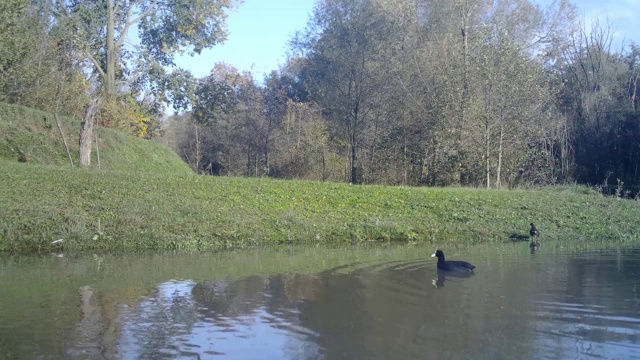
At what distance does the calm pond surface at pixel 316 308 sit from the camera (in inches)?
330

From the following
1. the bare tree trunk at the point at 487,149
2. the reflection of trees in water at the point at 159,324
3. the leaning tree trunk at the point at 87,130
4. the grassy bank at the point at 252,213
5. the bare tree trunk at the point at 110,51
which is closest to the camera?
the reflection of trees in water at the point at 159,324

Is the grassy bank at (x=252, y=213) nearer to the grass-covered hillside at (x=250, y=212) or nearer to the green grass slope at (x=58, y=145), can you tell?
the grass-covered hillside at (x=250, y=212)

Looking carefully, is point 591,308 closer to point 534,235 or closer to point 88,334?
point 88,334

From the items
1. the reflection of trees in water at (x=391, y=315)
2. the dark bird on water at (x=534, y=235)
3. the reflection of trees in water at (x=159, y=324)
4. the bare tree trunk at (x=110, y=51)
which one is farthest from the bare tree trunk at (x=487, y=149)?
the reflection of trees in water at (x=159, y=324)

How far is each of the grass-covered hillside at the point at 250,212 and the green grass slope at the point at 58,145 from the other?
0.14 meters

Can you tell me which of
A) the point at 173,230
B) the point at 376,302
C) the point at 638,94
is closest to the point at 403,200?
the point at 173,230

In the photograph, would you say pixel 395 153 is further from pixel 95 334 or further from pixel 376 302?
pixel 95 334

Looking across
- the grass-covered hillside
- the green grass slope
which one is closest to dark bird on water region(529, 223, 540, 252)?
the grass-covered hillside

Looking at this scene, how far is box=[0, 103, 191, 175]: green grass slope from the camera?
28.5 meters

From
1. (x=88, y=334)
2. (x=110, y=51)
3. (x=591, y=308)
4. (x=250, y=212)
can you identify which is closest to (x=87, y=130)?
(x=250, y=212)

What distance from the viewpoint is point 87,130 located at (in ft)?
89.3

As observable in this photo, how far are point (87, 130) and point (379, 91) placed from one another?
64.5 feet

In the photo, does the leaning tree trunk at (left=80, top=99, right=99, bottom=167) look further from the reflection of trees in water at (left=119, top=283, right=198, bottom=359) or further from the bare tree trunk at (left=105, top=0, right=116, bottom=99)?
the reflection of trees in water at (left=119, top=283, right=198, bottom=359)

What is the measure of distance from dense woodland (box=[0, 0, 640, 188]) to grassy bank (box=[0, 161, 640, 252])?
913cm
